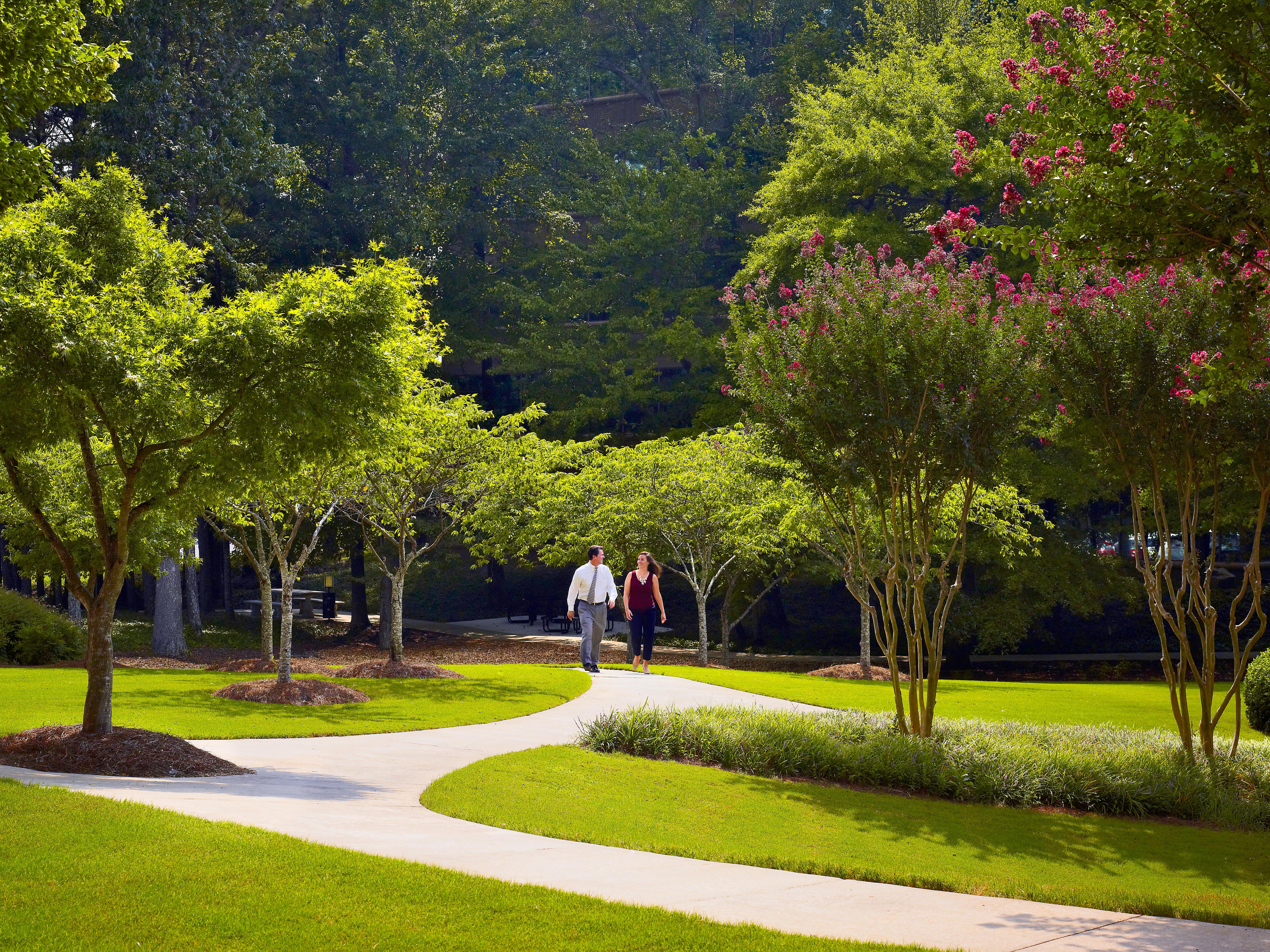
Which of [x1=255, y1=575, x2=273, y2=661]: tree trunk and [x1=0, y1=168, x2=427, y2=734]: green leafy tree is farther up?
[x1=0, y1=168, x2=427, y2=734]: green leafy tree

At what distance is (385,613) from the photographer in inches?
1297

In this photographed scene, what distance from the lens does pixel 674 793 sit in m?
9.75

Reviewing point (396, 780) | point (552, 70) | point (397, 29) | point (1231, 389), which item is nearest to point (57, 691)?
point (396, 780)

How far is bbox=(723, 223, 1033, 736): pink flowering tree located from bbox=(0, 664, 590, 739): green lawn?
5.31 meters

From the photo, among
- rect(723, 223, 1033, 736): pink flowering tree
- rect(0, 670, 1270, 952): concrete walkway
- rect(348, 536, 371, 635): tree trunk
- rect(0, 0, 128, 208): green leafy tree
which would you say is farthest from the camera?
rect(348, 536, 371, 635): tree trunk

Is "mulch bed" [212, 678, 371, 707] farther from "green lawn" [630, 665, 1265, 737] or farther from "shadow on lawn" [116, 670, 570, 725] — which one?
"green lawn" [630, 665, 1265, 737]

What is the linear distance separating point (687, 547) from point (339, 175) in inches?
805

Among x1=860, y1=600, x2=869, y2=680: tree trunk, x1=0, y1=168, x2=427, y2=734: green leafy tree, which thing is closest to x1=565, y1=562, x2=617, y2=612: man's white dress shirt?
x1=860, y1=600, x2=869, y2=680: tree trunk

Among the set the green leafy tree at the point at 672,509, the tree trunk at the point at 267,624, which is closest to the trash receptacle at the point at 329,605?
the green leafy tree at the point at 672,509

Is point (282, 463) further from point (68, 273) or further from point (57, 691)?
point (57, 691)

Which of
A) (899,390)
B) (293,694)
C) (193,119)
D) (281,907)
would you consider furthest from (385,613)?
(281,907)

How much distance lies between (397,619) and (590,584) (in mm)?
3846

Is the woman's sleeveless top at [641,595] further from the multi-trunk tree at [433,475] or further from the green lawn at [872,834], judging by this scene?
the green lawn at [872,834]

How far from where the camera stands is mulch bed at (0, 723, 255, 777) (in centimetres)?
969
